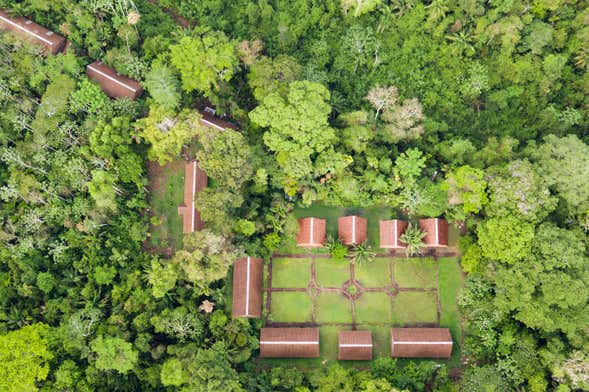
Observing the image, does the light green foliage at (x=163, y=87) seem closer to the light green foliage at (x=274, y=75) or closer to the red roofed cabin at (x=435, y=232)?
the light green foliage at (x=274, y=75)

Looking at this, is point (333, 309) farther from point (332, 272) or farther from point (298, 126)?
point (298, 126)

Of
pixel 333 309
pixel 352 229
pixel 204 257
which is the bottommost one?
pixel 333 309

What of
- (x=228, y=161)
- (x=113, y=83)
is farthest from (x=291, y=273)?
(x=113, y=83)

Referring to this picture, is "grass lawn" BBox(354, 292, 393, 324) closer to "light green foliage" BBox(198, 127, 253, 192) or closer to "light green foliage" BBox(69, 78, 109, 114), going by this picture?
"light green foliage" BBox(198, 127, 253, 192)

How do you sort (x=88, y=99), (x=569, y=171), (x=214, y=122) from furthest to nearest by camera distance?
(x=214, y=122)
(x=88, y=99)
(x=569, y=171)

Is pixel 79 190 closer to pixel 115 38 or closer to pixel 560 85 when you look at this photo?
pixel 115 38
